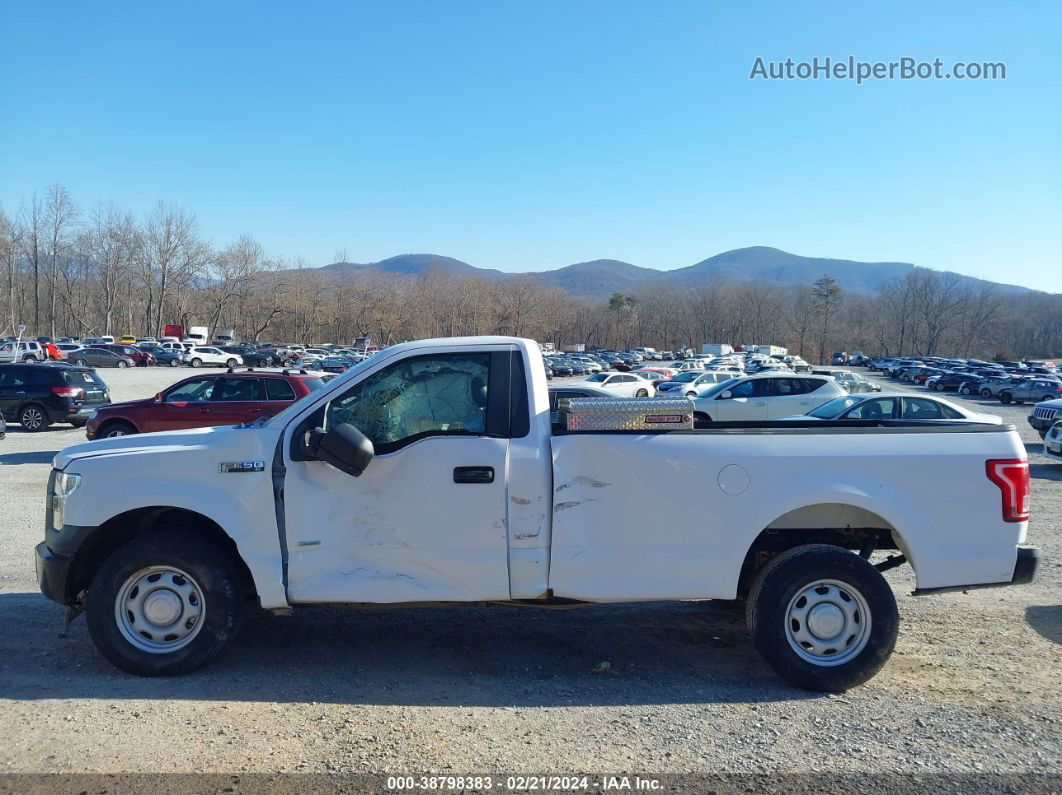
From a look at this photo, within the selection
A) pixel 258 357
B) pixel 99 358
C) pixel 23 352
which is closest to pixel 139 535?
pixel 23 352

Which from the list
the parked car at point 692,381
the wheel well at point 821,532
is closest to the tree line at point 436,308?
the parked car at point 692,381

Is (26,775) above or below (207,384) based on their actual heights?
below

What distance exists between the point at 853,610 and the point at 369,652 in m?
3.11

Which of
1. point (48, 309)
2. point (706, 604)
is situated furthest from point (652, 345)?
point (706, 604)

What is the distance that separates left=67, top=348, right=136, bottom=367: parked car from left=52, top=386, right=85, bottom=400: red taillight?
41.3m

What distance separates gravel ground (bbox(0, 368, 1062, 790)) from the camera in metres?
3.93

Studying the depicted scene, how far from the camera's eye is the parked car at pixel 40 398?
20.5m

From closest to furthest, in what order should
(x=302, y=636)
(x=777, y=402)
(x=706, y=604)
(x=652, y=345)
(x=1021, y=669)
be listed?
(x=1021, y=669)
(x=302, y=636)
(x=706, y=604)
(x=777, y=402)
(x=652, y=345)

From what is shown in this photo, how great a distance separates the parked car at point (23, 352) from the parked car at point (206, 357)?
11.9 m

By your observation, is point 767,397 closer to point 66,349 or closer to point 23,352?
point 23,352

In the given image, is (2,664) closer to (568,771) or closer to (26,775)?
(26,775)

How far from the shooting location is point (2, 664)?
5.04 meters

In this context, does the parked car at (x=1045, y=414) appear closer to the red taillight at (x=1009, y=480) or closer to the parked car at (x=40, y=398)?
the red taillight at (x=1009, y=480)

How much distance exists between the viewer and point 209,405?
48.1ft
